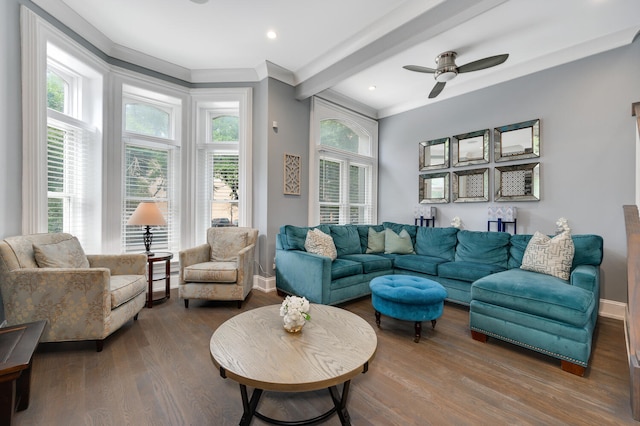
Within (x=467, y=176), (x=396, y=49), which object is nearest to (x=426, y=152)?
(x=467, y=176)

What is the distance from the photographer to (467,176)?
4.30 m

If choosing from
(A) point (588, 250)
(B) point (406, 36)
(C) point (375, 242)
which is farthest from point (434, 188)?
(B) point (406, 36)

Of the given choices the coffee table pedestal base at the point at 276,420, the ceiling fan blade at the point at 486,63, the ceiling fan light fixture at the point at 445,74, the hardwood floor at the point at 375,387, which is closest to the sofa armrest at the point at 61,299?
the hardwood floor at the point at 375,387

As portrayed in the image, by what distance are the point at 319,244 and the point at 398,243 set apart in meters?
1.43

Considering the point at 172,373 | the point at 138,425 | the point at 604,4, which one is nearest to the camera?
the point at 138,425

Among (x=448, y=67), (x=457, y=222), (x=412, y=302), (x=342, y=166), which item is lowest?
(x=412, y=302)

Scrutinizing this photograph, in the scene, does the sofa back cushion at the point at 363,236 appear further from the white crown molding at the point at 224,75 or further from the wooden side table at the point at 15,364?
the wooden side table at the point at 15,364

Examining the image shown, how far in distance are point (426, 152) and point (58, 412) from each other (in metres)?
5.14

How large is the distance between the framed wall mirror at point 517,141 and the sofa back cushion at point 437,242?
1.27m

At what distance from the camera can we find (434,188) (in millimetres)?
4699

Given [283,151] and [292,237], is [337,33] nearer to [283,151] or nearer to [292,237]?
[283,151]

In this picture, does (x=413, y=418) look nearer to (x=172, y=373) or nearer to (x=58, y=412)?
(x=172, y=373)

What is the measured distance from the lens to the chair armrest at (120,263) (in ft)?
9.38

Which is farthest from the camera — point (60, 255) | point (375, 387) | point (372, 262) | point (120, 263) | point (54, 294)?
point (372, 262)
